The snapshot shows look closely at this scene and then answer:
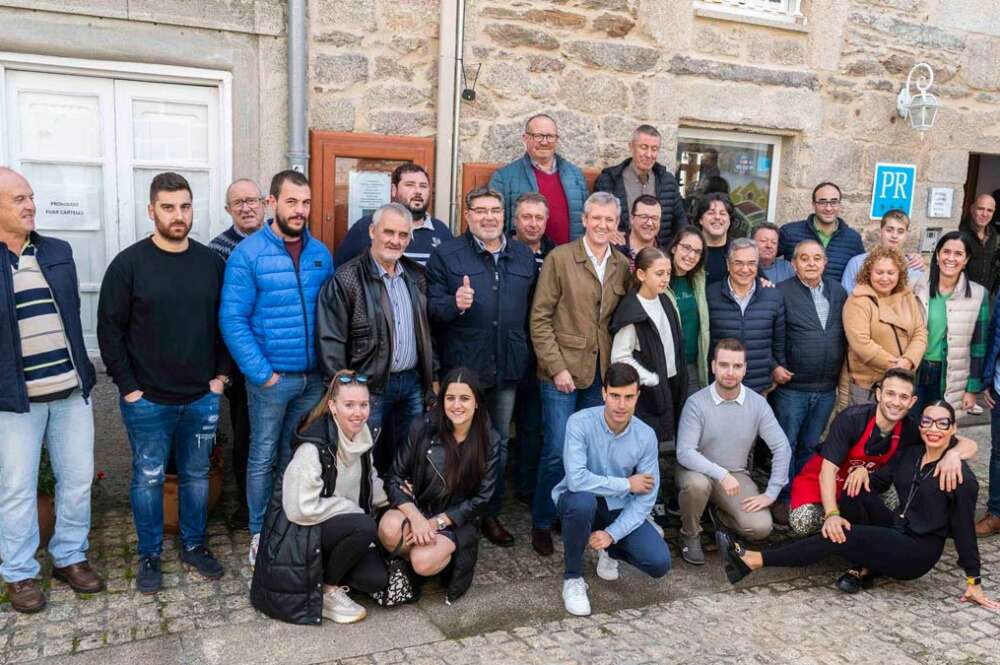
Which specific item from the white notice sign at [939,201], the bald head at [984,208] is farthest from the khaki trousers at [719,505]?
the white notice sign at [939,201]

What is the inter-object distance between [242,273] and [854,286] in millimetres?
3729

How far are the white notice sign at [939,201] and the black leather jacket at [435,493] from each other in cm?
518

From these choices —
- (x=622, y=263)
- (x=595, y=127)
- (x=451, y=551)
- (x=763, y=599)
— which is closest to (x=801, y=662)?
(x=763, y=599)

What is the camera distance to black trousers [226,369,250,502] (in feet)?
16.3

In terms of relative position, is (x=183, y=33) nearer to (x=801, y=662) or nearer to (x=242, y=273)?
(x=242, y=273)

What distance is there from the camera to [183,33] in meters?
5.04

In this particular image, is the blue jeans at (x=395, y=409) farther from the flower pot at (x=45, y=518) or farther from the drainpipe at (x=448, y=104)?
the flower pot at (x=45, y=518)

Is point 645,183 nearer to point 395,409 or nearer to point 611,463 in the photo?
point 611,463

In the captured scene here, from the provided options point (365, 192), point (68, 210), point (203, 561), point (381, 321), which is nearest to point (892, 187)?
point (365, 192)

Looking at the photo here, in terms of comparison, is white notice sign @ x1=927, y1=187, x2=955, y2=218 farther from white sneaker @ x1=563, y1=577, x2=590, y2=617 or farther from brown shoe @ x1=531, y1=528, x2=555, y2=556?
white sneaker @ x1=563, y1=577, x2=590, y2=617

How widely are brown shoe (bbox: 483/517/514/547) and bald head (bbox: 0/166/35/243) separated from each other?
2.72m

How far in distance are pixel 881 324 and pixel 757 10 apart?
2.85m

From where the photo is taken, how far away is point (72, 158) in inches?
198

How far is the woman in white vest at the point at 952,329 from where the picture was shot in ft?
18.0
